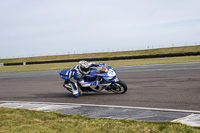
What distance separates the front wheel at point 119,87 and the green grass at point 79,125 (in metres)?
4.03

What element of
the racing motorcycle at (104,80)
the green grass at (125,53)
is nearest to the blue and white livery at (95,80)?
the racing motorcycle at (104,80)

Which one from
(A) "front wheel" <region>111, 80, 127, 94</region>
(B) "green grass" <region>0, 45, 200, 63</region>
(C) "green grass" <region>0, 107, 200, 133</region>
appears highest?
(B) "green grass" <region>0, 45, 200, 63</region>

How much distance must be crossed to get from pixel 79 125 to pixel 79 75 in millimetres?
5246

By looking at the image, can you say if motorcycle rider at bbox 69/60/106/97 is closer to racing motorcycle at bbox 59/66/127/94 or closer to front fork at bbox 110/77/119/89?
racing motorcycle at bbox 59/66/127/94

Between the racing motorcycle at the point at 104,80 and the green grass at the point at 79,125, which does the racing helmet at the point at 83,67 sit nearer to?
the racing motorcycle at the point at 104,80

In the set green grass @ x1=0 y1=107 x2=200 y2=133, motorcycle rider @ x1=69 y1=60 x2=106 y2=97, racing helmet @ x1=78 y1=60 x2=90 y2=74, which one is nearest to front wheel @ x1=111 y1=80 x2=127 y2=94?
motorcycle rider @ x1=69 y1=60 x2=106 y2=97

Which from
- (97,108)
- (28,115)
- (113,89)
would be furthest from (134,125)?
(113,89)

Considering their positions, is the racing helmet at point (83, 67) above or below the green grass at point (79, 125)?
above

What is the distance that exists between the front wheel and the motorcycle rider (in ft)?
2.45

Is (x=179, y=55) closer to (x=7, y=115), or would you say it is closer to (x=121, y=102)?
(x=121, y=102)

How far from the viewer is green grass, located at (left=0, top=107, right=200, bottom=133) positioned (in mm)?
5215

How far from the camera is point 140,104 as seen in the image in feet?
27.3

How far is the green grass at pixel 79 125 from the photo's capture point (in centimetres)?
521

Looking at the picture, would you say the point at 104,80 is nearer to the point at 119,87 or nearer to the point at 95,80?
the point at 95,80
